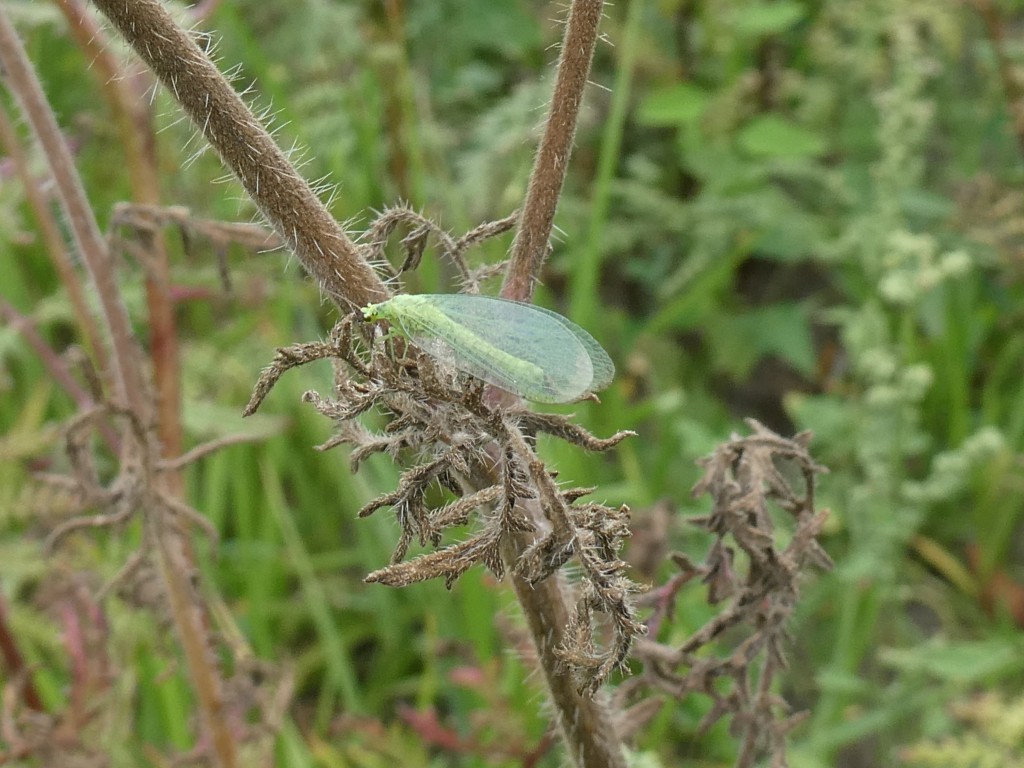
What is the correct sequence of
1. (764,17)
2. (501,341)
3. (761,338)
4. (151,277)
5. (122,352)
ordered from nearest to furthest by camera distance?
1. (501,341)
2. (122,352)
3. (151,277)
4. (764,17)
5. (761,338)

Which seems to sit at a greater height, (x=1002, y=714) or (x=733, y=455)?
(x=733, y=455)

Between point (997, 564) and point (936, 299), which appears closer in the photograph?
point (997, 564)

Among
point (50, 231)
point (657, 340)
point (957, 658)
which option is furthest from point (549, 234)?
point (657, 340)

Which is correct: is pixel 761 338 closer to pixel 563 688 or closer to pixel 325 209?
pixel 563 688

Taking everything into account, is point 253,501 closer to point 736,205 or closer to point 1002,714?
point 736,205

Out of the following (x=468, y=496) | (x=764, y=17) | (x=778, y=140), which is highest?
(x=468, y=496)

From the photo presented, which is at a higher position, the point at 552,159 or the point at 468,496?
the point at 552,159

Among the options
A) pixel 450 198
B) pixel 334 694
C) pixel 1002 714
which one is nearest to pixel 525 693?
pixel 334 694
